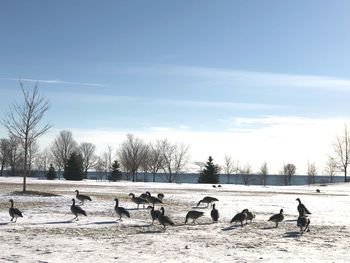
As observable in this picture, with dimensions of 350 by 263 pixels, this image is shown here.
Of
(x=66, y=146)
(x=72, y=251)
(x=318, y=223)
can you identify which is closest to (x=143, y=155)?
(x=66, y=146)

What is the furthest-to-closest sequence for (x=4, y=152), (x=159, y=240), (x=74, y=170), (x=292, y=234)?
(x=4, y=152) < (x=74, y=170) < (x=292, y=234) < (x=159, y=240)

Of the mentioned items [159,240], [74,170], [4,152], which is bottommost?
[159,240]

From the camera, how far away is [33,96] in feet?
117

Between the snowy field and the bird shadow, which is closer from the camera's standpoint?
the snowy field

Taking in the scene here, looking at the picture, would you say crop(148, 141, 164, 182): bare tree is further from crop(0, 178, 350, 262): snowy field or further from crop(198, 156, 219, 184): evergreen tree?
crop(0, 178, 350, 262): snowy field

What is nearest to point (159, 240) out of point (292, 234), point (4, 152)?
point (292, 234)

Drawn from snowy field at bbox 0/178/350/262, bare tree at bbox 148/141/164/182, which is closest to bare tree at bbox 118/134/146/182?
bare tree at bbox 148/141/164/182

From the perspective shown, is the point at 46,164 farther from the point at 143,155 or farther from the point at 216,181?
the point at 216,181

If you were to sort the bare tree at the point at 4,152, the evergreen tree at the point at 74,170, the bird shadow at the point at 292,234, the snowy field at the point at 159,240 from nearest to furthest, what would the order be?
the snowy field at the point at 159,240
the bird shadow at the point at 292,234
the evergreen tree at the point at 74,170
the bare tree at the point at 4,152

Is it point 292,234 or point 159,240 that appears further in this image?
point 292,234

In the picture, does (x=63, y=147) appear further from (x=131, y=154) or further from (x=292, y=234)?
(x=292, y=234)

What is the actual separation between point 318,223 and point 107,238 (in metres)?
10.2

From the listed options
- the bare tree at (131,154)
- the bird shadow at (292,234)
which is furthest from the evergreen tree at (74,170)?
the bird shadow at (292,234)

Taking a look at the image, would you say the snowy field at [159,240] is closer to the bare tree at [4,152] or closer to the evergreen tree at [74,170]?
the evergreen tree at [74,170]
